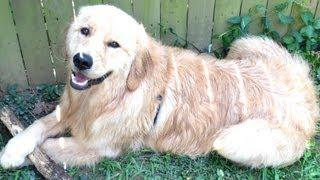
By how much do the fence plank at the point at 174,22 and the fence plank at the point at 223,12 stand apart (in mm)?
312

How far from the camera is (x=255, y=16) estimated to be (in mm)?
4824

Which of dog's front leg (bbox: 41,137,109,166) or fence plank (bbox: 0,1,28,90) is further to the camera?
fence plank (bbox: 0,1,28,90)

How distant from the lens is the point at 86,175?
3.90 m

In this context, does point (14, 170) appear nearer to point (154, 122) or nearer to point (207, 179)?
point (154, 122)

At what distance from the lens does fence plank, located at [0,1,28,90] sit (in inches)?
163

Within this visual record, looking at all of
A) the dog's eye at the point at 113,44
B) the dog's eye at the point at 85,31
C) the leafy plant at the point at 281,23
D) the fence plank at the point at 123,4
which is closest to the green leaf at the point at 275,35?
the leafy plant at the point at 281,23

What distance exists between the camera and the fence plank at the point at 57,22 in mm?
4223

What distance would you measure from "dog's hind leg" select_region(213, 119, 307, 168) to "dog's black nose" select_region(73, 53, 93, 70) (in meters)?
1.29

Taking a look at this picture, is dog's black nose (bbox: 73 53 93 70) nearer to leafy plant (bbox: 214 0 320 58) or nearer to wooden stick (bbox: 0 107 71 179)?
wooden stick (bbox: 0 107 71 179)

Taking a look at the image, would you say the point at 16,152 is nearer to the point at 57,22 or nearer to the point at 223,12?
the point at 57,22

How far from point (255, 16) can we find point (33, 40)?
2145mm

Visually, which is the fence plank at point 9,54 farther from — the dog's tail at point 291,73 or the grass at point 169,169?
the dog's tail at point 291,73

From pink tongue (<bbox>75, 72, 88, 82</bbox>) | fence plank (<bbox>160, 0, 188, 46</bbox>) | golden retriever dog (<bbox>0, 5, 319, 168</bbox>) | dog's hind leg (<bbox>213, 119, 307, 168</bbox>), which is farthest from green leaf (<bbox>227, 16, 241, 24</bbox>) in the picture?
pink tongue (<bbox>75, 72, 88, 82</bbox>)

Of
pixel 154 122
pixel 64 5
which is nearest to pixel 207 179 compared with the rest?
pixel 154 122
